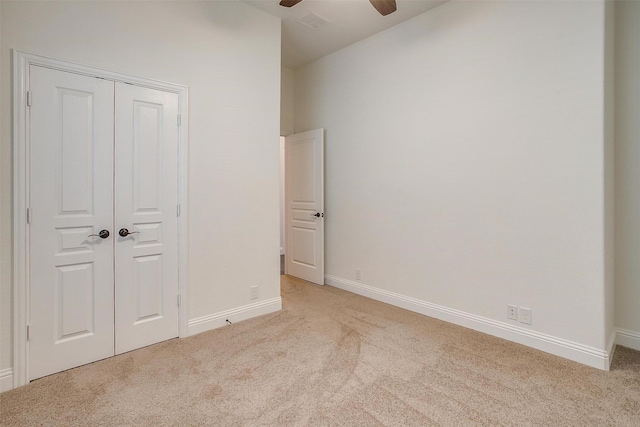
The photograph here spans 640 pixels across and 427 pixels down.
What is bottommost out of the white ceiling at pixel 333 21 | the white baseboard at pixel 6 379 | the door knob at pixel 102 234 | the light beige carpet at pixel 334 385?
the light beige carpet at pixel 334 385

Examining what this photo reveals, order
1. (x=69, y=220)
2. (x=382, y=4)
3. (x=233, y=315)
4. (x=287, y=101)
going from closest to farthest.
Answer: (x=69, y=220) → (x=382, y=4) → (x=233, y=315) → (x=287, y=101)

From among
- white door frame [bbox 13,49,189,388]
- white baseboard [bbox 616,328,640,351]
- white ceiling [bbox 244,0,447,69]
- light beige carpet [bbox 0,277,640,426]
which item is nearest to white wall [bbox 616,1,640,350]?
white baseboard [bbox 616,328,640,351]

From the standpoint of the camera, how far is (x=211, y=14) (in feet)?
9.52

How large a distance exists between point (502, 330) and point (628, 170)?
161cm

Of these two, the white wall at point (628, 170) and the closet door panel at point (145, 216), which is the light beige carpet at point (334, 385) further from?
the white wall at point (628, 170)

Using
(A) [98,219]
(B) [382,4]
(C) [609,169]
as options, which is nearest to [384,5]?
(B) [382,4]

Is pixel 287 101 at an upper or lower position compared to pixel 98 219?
upper

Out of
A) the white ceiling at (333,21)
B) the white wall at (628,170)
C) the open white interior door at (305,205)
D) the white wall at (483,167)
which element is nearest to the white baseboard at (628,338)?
the white wall at (628,170)

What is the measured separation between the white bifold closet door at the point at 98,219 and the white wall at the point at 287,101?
7.34ft

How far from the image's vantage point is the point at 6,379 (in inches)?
80.4

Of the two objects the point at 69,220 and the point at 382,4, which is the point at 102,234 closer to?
the point at 69,220

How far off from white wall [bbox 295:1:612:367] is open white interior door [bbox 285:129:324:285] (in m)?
0.33

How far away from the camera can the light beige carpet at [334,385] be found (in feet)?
5.89

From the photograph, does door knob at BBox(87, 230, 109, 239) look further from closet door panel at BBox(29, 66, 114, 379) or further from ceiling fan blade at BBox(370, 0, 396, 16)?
ceiling fan blade at BBox(370, 0, 396, 16)
